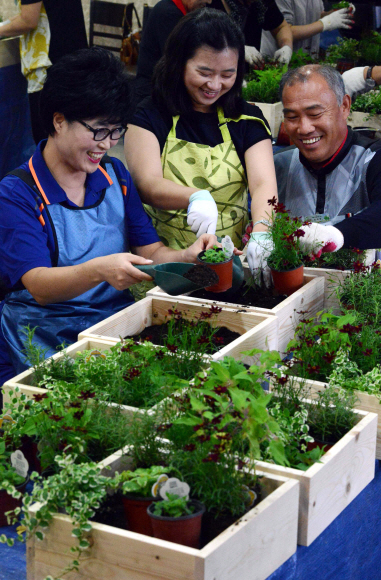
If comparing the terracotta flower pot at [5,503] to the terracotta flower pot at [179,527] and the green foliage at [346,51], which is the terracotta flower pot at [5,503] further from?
the green foliage at [346,51]

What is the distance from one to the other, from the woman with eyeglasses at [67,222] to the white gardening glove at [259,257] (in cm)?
21

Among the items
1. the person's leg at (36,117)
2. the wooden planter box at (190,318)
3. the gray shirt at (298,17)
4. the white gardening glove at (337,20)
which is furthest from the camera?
the white gardening glove at (337,20)

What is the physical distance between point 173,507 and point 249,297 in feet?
4.15

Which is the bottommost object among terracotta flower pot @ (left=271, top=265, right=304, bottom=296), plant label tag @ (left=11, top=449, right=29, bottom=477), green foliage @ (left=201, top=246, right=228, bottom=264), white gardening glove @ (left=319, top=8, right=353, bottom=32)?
plant label tag @ (left=11, top=449, right=29, bottom=477)

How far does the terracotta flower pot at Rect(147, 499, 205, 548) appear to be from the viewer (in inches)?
48.9

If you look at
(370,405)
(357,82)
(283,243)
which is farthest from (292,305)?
(357,82)

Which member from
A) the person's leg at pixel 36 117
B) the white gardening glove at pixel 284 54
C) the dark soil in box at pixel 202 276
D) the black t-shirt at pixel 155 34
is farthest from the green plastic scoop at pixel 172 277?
the white gardening glove at pixel 284 54

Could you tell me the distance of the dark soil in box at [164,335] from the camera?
2105 mm

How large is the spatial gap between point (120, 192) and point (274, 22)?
366 cm

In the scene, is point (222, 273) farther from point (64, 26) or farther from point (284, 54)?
point (284, 54)

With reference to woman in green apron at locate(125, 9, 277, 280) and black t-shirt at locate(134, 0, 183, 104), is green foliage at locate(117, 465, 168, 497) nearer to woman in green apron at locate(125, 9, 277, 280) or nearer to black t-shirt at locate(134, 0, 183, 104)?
woman in green apron at locate(125, 9, 277, 280)

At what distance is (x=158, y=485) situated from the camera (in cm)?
134

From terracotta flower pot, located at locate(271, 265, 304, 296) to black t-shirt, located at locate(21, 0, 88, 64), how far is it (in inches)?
137

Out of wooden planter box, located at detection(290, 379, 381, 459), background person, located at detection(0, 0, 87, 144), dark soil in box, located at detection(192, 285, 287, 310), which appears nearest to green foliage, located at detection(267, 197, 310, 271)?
dark soil in box, located at detection(192, 285, 287, 310)
